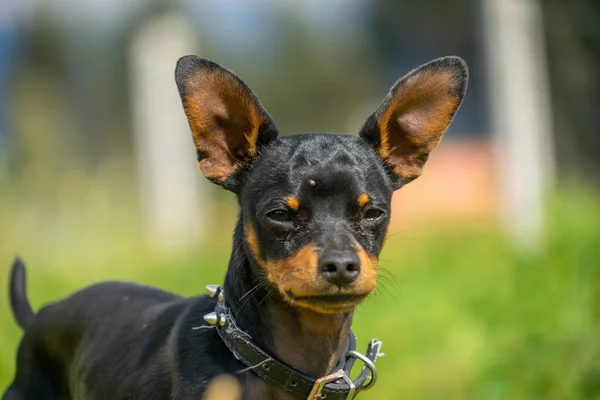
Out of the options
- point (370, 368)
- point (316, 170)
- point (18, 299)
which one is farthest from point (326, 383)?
point (18, 299)

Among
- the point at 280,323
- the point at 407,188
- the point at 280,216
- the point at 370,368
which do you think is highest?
the point at 280,216

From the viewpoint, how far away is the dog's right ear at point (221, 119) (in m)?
3.52

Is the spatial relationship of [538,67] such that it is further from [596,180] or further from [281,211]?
[281,211]

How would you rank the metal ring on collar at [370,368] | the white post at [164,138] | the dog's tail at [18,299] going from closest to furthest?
the metal ring on collar at [370,368] < the dog's tail at [18,299] < the white post at [164,138]

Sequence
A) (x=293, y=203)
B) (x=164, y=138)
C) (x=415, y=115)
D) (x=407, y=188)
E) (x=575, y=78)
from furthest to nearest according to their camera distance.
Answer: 1. (x=575, y=78)
2. (x=407, y=188)
3. (x=164, y=138)
4. (x=415, y=115)
5. (x=293, y=203)

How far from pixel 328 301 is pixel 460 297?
440 cm

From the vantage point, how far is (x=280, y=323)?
11.4ft

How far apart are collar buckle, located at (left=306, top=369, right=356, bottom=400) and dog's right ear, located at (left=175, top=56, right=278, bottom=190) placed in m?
0.85

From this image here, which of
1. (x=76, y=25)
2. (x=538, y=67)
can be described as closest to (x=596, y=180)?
(x=538, y=67)

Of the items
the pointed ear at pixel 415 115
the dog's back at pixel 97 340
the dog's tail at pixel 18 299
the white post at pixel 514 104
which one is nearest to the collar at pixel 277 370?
the dog's back at pixel 97 340

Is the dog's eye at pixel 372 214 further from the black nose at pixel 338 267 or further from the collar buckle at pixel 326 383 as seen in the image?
the collar buckle at pixel 326 383

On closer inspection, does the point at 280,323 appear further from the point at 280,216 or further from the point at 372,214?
the point at 372,214

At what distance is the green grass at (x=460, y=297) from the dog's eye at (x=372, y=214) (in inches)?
12.1

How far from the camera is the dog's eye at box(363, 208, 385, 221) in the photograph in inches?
136
